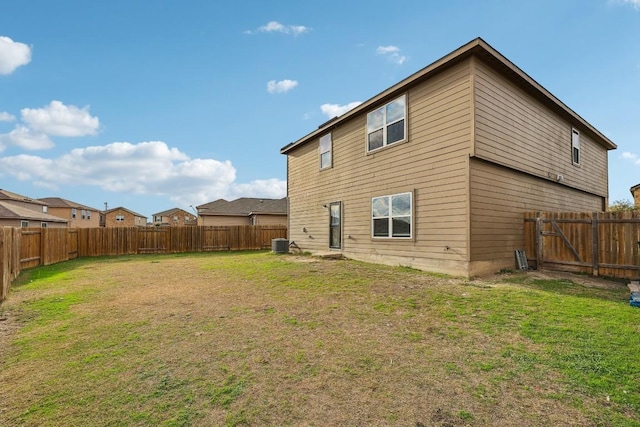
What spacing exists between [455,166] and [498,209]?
1.90 metres

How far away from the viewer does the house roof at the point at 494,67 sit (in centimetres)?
758

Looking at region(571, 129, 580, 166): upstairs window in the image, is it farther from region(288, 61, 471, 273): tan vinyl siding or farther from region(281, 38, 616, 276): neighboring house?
region(288, 61, 471, 273): tan vinyl siding

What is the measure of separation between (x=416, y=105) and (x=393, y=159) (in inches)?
69.4

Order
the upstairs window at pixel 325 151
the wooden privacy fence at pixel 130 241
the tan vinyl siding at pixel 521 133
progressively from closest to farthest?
the tan vinyl siding at pixel 521 133 < the wooden privacy fence at pixel 130 241 < the upstairs window at pixel 325 151

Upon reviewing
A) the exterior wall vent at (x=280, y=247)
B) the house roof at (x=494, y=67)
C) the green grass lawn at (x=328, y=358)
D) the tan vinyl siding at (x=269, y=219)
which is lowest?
the green grass lawn at (x=328, y=358)

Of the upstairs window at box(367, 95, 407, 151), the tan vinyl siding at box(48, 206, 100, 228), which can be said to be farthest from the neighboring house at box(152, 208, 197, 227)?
the upstairs window at box(367, 95, 407, 151)

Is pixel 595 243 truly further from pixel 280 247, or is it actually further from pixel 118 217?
pixel 118 217

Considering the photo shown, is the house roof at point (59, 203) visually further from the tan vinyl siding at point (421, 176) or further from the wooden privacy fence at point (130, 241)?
the tan vinyl siding at point (421, 176)

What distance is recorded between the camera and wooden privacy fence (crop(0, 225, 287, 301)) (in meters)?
12.3

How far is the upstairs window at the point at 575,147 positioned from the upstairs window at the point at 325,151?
9.60 m

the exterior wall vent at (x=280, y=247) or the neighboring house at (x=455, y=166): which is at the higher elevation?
the neighboring house at (x=455, y=166)

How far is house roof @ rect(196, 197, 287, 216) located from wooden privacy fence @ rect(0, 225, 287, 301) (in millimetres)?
10594

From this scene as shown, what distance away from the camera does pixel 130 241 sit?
59.8ft

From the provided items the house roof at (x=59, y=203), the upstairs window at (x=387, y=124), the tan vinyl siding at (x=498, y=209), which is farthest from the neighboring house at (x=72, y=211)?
the tan vinyl siding at (x=498, y=209)
